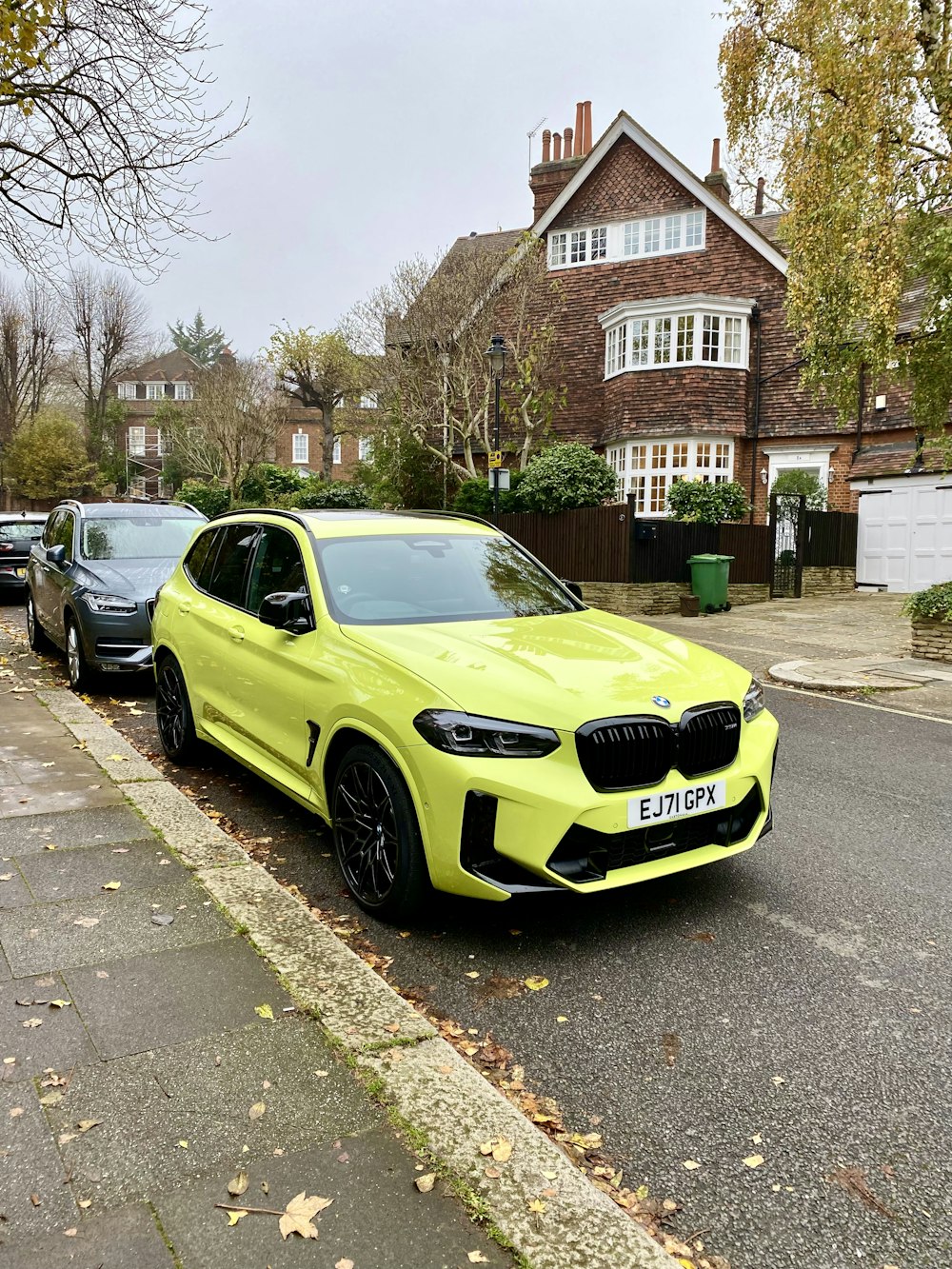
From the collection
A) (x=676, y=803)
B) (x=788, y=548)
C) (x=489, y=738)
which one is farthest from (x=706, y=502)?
(x=489, y=738)

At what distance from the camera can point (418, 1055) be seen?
282 centimetres

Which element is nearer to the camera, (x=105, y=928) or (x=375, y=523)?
(x=105, y=928)

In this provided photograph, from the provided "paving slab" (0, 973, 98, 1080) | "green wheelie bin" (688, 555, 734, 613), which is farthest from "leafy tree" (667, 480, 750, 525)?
"paving slab" (0, 973, 98, 1080)

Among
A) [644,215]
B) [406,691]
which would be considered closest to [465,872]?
[406,691]

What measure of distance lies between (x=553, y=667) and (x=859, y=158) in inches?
402

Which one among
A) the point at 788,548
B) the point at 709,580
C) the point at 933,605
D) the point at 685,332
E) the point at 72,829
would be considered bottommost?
the point at 72,829

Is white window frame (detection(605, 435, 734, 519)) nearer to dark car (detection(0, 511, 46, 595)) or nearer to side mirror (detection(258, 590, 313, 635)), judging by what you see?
dark car (detection(0, 511, 46, 595))

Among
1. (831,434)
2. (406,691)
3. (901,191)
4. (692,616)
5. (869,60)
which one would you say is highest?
(869,60)

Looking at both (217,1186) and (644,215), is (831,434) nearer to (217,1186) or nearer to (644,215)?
(644,215)

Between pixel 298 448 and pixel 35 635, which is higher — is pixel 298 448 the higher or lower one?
the higher one

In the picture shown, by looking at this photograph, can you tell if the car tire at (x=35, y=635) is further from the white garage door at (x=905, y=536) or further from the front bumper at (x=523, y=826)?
the white garage door at (x=905, y=536)

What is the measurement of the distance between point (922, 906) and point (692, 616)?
1396 centimetres

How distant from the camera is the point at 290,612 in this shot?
14.7 ft

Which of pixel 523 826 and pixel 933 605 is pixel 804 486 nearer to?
pixel 933 605
